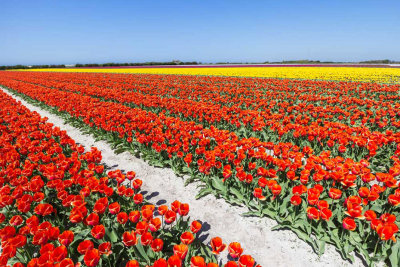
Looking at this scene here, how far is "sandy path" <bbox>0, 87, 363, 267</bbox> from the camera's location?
3596 mm

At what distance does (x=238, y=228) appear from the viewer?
4324 mm

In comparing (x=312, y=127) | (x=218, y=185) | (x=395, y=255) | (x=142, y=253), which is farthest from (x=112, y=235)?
(x=312, y=127)

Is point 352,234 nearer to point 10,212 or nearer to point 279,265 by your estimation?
point 279,265

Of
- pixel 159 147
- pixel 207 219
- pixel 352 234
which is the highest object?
pixel 159 147

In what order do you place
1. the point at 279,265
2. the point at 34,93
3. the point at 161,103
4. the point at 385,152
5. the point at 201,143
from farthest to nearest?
the point at 34,93, the point at 161,103, the point at 385,152, the point at 201,143, the point at 279,265

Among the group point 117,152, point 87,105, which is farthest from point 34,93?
point 117,152

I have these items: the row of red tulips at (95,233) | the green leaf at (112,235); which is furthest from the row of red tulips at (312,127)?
the green leaf at (112,235)

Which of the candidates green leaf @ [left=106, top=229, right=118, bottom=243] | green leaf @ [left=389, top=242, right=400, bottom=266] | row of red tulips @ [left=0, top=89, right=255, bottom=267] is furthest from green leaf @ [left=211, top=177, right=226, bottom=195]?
green leaf @ [left=389, top=242, right=400, bottom=266]

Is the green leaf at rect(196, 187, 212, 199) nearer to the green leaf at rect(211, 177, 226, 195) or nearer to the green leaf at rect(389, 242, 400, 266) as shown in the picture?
the green leaf at rect(211, 177, 226, 195)

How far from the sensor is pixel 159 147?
21.4ft

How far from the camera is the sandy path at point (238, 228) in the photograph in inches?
142

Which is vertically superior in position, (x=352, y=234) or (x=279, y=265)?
(x=352, y=234)

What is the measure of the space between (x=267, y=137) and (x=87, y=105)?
371 inches

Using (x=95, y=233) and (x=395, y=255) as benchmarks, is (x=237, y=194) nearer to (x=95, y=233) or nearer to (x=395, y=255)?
(x=395, y=255)
